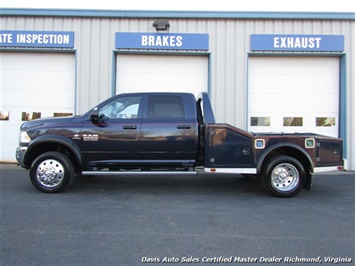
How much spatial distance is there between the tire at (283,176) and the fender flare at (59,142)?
3581 millimetres

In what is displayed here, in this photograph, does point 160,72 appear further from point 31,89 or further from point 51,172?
point 51,172

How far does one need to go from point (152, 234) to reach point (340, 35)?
9125mm

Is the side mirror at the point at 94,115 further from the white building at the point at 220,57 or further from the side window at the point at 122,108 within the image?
the white building at the point at 220,57

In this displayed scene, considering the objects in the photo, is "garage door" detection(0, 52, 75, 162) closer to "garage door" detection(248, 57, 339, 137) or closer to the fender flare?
the fender flare

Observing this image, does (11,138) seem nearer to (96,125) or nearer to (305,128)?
(96,125)

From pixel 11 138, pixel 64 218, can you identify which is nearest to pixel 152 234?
pixel 64 218

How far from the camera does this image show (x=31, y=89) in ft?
32.2

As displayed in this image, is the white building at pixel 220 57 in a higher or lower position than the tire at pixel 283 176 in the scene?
higher

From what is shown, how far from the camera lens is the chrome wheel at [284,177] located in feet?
18.0

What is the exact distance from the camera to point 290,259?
3.06m

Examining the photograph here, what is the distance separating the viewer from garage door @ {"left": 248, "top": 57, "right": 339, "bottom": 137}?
9.62m

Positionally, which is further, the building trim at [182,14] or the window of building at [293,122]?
the window of building at [293,122]

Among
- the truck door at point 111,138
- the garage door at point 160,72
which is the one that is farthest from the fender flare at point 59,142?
the garage door at point 160,72

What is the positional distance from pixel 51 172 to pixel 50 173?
3cm
